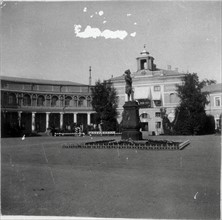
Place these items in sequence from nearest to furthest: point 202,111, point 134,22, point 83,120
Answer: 1. point 134,22
2. point 202,111
3. point 83,120

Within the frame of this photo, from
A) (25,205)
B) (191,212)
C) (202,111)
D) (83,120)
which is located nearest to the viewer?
(191,212)

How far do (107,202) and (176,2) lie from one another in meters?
5.68

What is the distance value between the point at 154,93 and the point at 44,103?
66.5ft

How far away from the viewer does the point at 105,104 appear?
4734 centimetres

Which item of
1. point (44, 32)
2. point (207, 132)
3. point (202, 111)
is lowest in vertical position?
point (207, 132)

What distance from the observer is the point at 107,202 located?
19.2 ft

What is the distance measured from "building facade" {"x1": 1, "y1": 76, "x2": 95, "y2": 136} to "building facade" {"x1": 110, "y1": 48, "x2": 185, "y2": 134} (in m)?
11.4

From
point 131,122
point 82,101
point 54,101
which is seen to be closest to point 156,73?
point 82,101

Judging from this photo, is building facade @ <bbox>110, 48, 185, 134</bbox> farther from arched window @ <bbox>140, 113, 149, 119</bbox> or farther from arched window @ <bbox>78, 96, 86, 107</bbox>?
arched window @ <bbox>78, 96, 86, 107</bbox>

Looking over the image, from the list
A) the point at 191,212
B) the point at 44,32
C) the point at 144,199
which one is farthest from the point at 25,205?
the point at 44,32

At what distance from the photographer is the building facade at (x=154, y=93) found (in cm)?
4553

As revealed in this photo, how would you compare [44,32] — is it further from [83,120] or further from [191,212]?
[83,120]

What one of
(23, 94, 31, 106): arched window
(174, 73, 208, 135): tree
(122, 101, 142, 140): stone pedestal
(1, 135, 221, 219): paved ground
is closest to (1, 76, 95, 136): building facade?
(23, 94, 31, 106): arched window

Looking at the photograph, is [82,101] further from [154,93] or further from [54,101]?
[154,93]
